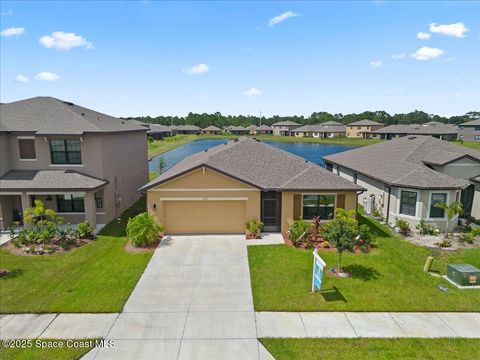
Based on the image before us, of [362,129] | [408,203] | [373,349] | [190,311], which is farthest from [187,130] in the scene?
[373,349]

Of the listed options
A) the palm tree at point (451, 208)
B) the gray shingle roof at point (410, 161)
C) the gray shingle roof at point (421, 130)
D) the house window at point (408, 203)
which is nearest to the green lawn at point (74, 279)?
the house window at point (408, 203)

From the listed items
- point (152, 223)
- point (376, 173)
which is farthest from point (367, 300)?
point (376, 173)

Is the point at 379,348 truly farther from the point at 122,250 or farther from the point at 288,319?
the point at 122,250

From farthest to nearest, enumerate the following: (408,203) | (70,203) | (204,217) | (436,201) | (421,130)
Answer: (421,130), (70,203), (408,203), (436,201), (204,217)

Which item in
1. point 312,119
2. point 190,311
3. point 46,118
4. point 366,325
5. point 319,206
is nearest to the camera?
point 366,325

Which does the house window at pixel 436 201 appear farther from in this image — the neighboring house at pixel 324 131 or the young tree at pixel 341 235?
the neighboring house at pixel 324 131

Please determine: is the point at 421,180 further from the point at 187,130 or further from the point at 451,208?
the point at 187,130

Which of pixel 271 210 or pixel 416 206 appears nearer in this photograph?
pixel 271 210
